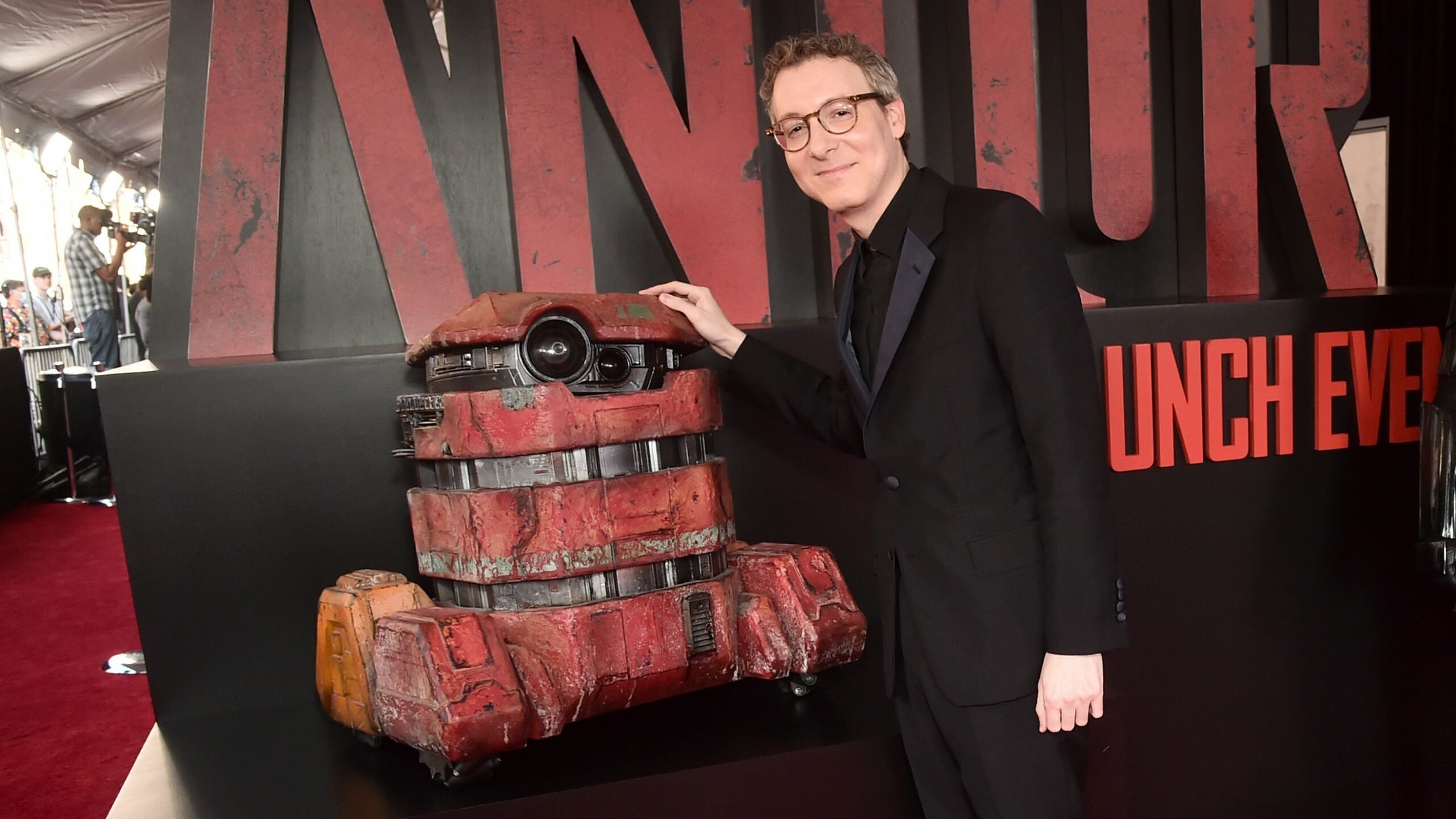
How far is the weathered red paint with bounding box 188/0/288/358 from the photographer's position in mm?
2430

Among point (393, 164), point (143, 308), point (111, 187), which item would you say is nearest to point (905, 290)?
point (393, 164)

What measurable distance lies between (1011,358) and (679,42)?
1778 millimetres

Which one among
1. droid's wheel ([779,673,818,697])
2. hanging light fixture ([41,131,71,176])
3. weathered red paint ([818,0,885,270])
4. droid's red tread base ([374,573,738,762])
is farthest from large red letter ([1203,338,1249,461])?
hanging light fixture ([41,131,71,176])

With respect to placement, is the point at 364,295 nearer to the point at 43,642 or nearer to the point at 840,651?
the point at 840,651

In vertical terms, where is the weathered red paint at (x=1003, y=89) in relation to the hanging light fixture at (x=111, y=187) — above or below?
below

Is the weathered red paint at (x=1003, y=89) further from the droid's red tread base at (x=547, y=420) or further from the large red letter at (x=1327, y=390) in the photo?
the droid's red tread base at (x=547, y=420)

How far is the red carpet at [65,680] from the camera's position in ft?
9.77

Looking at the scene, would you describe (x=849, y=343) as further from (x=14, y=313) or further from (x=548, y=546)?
(x=14, y=313)

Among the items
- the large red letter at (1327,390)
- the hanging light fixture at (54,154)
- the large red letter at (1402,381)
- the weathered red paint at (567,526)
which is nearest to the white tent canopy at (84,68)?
the hanging light fixture at (54,154)

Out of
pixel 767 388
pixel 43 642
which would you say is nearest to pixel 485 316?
pixel 767 388

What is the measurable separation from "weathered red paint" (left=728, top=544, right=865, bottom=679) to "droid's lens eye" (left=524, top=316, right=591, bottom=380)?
567 mm

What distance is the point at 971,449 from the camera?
5.02ft

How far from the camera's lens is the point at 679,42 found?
2854mm

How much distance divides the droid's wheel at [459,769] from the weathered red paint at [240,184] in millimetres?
1187
